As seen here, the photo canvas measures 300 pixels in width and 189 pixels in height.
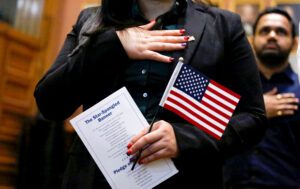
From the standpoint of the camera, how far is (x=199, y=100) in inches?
58.6

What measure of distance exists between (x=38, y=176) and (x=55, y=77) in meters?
3.15

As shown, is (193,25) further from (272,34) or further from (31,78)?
(31,78)

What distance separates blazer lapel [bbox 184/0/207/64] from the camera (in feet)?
4.83

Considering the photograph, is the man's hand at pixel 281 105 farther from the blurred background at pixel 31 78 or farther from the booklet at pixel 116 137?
the booklet at pixel 116 137

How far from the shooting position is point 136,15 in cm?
158

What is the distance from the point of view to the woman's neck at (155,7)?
159cm

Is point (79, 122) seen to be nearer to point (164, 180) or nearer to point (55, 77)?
point (55, 77)

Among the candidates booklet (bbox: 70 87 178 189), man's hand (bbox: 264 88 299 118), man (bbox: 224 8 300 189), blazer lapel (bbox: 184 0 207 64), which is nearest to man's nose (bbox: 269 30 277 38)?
man (bbox: 224 8 300 189)

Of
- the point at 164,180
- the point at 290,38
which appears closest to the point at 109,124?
the point at 164,180

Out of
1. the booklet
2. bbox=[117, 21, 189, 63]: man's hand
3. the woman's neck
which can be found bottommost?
the booklet

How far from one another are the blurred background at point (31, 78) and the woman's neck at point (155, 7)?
289 centimetres

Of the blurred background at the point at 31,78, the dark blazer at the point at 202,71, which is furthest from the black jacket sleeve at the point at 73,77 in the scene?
the blurred background at the point at 31,78

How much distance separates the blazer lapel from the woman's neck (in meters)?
0.07

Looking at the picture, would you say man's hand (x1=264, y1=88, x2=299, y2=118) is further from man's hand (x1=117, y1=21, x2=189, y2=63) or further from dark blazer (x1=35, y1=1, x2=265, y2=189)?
man's hand (x1=117, y1=21, x2=189, y2=63)
